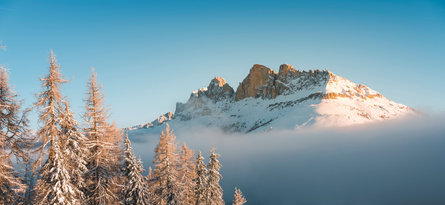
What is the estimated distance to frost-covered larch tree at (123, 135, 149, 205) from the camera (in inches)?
661

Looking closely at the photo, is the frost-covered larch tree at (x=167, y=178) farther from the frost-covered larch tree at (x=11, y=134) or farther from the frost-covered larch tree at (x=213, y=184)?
the frost-covered larch tree at (x=11, y=134)

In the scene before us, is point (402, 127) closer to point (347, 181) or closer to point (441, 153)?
point (441, 153)

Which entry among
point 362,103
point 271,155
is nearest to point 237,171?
point 271,155

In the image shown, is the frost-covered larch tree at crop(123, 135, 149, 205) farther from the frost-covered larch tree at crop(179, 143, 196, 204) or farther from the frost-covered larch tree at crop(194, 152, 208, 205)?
the frost-covered larch tree at crop(194, 152, 208, 205)

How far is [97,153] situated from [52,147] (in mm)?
3156

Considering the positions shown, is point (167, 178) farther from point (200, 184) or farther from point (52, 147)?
point (52, 147)

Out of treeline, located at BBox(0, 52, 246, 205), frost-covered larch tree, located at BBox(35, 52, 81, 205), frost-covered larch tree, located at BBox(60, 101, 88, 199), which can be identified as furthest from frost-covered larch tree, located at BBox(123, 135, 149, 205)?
frost-covered larch tree, located at BBox(35, 52, 81, 205)

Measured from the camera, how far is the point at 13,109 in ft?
39.1

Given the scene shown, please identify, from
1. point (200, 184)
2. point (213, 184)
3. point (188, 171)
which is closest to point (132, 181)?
point (188, 171)

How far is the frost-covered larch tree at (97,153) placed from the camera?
1377cm

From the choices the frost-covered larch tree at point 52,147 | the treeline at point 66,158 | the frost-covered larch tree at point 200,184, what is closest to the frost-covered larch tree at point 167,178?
the treeline at point 66,158

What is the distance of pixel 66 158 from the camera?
11.3 meters

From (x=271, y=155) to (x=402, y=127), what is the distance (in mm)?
65330

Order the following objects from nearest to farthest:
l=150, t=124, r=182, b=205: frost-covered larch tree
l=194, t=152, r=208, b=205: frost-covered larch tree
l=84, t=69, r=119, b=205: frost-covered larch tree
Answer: l=84, t=69, r=119, b=205: frost-covered larch tree, l=150, t=124, r=182, b=205: frost-covered larch tree, l=194, t=152, r=208, b=205: frost-covered larch tree
